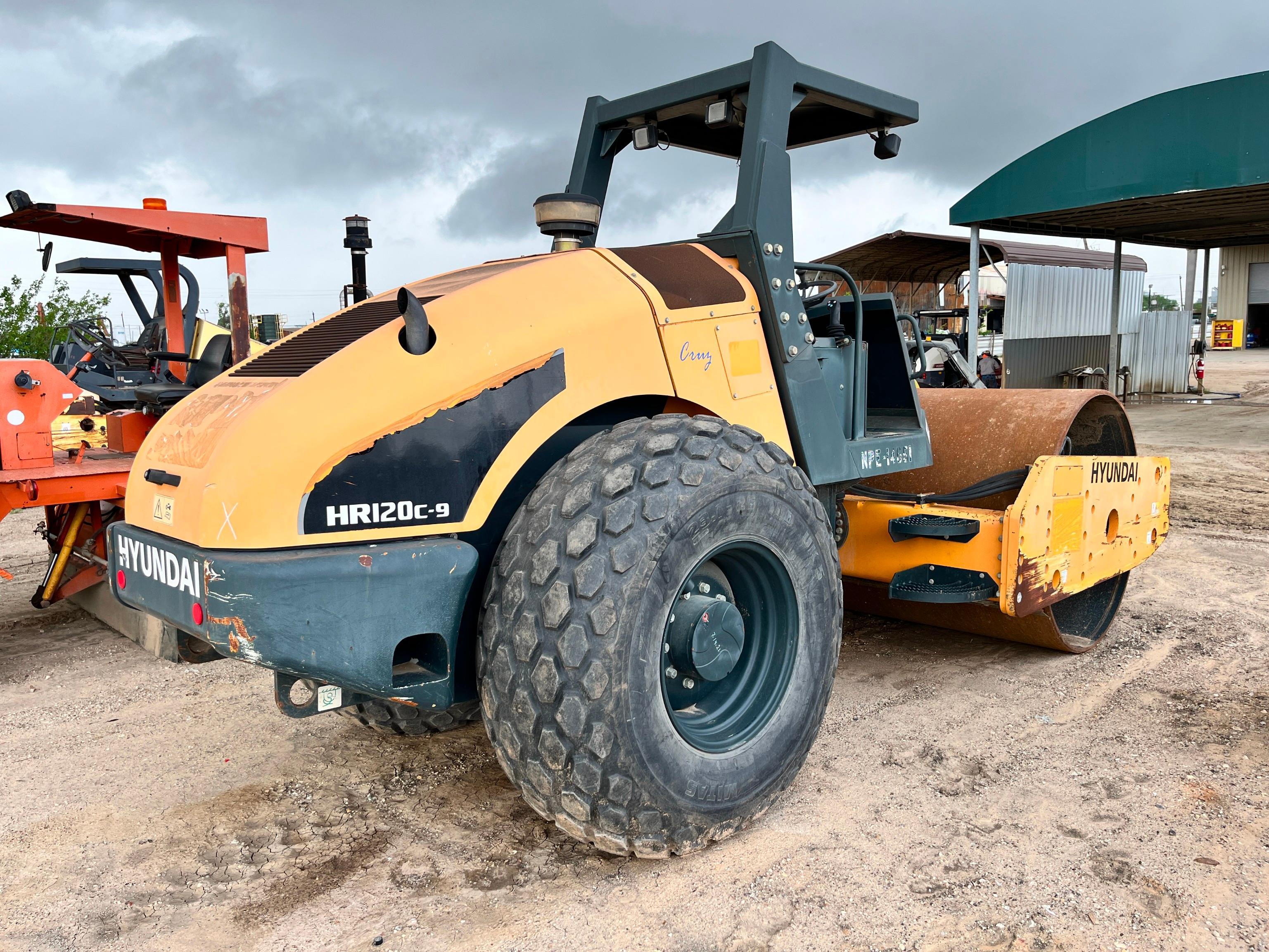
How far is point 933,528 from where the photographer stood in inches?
162

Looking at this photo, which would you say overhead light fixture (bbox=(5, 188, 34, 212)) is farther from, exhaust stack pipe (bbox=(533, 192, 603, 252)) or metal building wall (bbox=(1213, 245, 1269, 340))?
metal building wall (bbox=(1213, 245, 1269, 340))

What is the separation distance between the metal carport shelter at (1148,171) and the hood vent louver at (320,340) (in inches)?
558

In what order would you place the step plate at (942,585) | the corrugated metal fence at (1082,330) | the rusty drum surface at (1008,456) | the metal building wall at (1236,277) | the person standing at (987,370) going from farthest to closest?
the metal building wall at (1236,277) < the corrugated metal fence at (1082,330) < the person standing at (987,370) < the rusty drum surface at (1008,456) < the step plate at (942,585)

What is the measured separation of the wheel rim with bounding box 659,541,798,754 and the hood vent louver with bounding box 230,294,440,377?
1169 mm

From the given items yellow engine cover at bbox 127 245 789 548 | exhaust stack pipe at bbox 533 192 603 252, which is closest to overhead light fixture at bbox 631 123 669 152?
exhaust stack pipe at bbox 533 192 603 252

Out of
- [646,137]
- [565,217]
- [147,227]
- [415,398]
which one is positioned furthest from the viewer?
[147,227]

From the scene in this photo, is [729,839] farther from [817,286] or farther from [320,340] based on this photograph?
[817,286]

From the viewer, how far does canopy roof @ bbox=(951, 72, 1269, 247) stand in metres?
13.6

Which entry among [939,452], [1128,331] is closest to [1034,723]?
[939,452]

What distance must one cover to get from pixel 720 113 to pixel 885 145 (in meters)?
0.95

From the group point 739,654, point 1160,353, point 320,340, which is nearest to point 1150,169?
point 1160,353

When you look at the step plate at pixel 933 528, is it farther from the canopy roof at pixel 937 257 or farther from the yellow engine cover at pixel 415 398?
the canopy roof at pixel 937 257

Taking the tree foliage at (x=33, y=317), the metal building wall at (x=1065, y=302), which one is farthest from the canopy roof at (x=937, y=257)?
the tree foliage at (x=33, y=317)

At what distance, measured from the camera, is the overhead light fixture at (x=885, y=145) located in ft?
14.1
